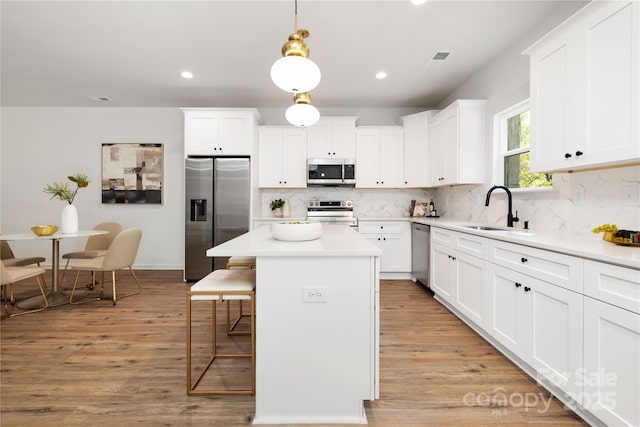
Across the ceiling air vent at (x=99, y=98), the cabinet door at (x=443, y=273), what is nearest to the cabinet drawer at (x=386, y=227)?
the cabinet door at (x=443, y=273)

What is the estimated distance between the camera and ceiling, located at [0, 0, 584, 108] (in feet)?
8.12

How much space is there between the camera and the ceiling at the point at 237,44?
2.47 m

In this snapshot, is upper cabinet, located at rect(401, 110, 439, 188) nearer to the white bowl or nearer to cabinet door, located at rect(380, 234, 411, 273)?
cabinet door, located at rect(380, 234, 411, 273)

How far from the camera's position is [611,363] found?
134cm

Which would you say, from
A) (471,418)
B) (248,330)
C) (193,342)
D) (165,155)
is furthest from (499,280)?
(165,155)

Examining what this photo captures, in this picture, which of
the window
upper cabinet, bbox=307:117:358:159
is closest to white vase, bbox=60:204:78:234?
upper cabinet, bbox=307:117:358:159

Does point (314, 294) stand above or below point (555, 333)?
above

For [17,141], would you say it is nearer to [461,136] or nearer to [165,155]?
[165,155]

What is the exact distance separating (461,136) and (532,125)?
1.32m

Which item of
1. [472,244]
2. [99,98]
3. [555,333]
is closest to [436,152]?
[472,244]

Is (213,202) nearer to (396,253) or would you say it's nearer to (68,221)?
(68,221)

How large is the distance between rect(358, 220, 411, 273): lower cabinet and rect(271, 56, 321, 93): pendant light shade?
2.96 metres

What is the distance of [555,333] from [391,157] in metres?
3.45

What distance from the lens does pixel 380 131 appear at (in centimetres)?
473
